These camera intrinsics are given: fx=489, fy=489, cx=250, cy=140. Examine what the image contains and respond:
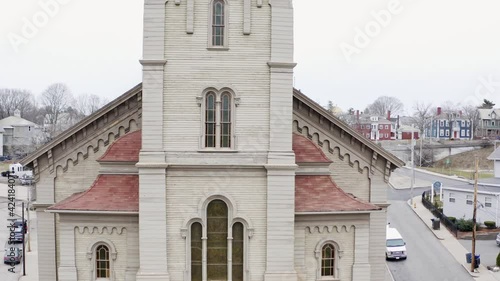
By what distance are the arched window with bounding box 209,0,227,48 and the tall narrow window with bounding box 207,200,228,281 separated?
19.2 ft

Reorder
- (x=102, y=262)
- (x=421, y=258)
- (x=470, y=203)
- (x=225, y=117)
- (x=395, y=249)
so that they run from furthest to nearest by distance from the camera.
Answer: (x=470, y=203) → (x=421, y=258) → (x=395, y=249) → (x=102, y=262) → (x=225, y=117)

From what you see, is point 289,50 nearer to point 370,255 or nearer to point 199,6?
point 199,6

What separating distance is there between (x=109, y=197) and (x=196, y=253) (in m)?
4.14

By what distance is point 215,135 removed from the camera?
17906 millimetres

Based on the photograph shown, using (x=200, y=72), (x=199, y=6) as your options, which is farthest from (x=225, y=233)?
(x=199, y=6)

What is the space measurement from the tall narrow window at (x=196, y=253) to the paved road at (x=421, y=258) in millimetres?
18109

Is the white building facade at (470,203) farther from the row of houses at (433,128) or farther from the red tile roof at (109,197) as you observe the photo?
the row of houses at (433,128)

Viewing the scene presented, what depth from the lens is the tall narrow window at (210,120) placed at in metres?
17.9

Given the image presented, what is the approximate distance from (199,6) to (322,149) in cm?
862

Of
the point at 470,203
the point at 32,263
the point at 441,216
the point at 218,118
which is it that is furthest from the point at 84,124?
the point at 441,216

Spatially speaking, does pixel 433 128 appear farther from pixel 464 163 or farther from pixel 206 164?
pixel 206 164

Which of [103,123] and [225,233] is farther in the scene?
[103,123]

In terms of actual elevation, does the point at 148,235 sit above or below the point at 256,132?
below

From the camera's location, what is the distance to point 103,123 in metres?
21.8
